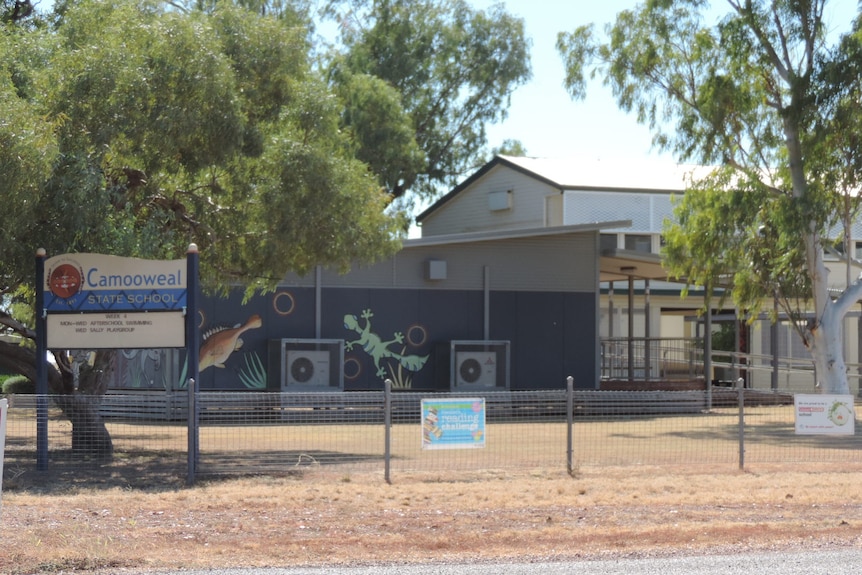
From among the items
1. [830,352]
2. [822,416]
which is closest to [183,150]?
[822,416]

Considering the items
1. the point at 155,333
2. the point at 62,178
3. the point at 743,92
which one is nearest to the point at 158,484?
the point at 155,333

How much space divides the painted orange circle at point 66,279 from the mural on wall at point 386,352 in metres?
12.6

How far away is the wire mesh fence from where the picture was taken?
→ 1482 cm

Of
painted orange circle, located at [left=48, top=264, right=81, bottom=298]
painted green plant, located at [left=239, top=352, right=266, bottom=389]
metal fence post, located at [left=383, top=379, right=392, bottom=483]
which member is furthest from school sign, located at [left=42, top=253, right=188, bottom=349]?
painted green plant, located at [left=239, top=352, right=266, bottom=389]

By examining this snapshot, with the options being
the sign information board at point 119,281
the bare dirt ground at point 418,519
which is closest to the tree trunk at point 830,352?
the bare dirt ground at point 418,519

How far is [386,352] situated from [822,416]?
44.7 feet

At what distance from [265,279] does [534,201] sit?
70.5ft

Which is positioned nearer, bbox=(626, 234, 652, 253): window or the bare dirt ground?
the bare dirt ground

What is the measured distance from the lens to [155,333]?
48.6 feet

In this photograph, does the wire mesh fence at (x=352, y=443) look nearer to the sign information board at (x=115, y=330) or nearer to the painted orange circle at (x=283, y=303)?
the sign information board at (x=115, y=330)

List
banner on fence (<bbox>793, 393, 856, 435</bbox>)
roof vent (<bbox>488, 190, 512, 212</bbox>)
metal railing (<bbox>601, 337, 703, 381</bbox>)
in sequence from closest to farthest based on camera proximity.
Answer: banner on fence (<bbox>793, 393, 856, 435</bbox>) → metal railing (<bbox>601, 337, 703, 381</bbox>) → roof vent (<bbox>488, 190, 512, 212</bbox>)

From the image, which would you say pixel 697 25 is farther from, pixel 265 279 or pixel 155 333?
pixel 155 333

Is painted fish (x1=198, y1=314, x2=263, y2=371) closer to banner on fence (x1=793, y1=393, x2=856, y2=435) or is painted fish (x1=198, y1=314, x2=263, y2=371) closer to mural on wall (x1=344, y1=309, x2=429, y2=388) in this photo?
mural on wall (x1=344, y1=309, x2=429, y2=388)

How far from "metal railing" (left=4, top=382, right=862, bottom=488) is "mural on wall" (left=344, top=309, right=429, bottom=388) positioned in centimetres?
760
